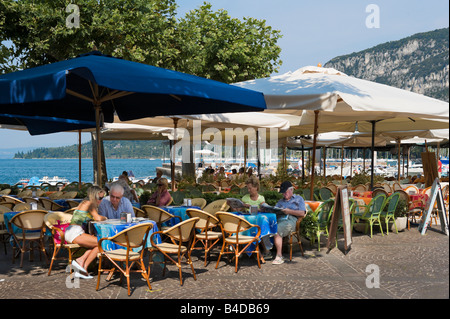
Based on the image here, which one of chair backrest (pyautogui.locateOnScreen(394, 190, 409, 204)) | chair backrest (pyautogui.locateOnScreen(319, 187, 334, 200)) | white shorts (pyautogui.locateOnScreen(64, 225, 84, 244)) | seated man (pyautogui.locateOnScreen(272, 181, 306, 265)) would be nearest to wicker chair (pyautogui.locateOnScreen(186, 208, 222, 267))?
seated man (pyautogui.locateOnScreen(272, 181, 306, 265))

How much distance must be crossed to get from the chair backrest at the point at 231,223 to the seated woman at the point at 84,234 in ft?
5.46

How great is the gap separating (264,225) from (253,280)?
42.8 inches

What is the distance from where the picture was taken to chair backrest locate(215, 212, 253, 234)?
6.20 metres

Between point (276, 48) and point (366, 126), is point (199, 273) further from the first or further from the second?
point (276, 48)

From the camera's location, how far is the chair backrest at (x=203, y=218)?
6.44 metres

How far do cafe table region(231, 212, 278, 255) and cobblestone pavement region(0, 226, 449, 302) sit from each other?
14.4 inches

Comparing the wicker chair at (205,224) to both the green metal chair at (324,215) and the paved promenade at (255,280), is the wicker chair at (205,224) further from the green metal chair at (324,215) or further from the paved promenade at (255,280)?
the green metal chair at (324,215)

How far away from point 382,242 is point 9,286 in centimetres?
629

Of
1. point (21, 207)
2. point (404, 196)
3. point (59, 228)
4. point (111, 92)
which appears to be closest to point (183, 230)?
point (59, 228)

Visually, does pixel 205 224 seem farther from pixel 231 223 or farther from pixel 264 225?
pixel 264 225

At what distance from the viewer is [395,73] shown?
367 ft

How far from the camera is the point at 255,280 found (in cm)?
561

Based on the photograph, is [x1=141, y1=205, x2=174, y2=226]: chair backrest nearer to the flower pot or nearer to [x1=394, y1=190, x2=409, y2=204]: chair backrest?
the flower pot

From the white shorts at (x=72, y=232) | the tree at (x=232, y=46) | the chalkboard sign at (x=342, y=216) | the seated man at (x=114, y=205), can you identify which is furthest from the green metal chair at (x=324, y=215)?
the tree at (x=232, y=46)
